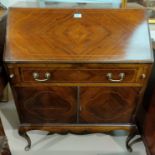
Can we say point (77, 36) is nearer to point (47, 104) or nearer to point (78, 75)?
point (78, 75)

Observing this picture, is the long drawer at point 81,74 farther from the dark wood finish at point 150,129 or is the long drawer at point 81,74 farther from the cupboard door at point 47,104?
the dark wood finish at point 150,129

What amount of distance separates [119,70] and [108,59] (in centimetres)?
11

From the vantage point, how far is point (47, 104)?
1.42 meters

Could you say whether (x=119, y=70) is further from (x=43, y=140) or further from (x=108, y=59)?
(x=43, y=140)

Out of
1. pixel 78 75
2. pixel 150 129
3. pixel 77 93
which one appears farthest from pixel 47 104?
pixel 150 129

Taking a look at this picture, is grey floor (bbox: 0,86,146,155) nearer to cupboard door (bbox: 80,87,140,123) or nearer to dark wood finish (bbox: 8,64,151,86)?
cupboard door (bbox: 80,87,140,123)

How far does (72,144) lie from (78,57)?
937 mm

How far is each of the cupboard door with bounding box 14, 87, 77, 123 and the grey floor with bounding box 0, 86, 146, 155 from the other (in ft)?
1.15

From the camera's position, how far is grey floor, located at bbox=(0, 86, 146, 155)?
167 centimetres

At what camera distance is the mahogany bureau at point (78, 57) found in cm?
119

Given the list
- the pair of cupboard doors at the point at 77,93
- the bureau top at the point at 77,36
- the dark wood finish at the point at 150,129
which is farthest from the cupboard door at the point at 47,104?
the dark wood finish at the point at 150,129

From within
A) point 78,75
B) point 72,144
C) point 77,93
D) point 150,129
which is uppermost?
point 78,75

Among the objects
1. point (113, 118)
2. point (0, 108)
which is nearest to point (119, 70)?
point (113, 118)

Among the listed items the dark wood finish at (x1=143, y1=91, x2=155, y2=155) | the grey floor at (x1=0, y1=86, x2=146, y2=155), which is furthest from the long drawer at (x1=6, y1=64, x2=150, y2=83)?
the grey floor at (x1=0, y1=86, x2=146, y2=155)
